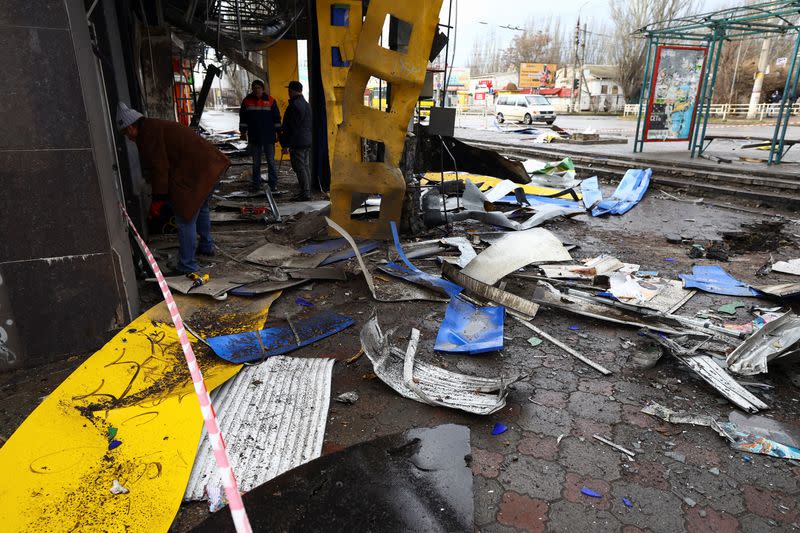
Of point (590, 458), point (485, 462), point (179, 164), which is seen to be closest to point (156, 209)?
point (179, 164)

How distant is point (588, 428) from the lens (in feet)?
8.97

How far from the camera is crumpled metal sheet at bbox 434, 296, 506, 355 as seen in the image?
11.7ft

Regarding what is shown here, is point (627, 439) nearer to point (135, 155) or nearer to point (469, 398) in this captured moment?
point (469, 398)

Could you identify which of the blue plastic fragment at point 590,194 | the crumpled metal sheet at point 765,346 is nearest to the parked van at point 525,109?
the blue plastic fragment at point 590,194

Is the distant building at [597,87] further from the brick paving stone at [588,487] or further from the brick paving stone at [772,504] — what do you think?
the brick paving stone at [588,487]

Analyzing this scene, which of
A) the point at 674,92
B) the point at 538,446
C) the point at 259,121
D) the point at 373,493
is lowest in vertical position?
the point at 538,446

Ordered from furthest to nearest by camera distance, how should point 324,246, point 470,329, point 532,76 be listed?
1. point 532,76
2. point 324,246
3. point 470,329

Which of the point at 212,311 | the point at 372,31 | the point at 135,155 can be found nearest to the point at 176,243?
the point at 135,155

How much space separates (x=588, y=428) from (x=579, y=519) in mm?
707

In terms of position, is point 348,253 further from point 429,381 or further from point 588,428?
point 588,428

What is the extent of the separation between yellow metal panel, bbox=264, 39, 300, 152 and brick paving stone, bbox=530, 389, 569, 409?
42.1 ft

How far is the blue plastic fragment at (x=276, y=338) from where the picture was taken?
3.40 meters

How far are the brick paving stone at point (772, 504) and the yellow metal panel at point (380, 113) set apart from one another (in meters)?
4.20

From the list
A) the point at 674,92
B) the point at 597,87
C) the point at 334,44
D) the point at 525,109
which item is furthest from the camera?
the point at 597,87
